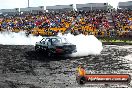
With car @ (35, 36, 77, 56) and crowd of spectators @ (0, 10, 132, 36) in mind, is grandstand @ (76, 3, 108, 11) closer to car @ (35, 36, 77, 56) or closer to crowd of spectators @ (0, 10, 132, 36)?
crowd of spectators @ (0, 10, 132, 36)

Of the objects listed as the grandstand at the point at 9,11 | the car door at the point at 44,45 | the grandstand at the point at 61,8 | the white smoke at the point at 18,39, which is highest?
the grandstand at the point at 61,8

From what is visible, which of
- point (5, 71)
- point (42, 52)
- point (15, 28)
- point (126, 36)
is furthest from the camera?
point (15, 28)

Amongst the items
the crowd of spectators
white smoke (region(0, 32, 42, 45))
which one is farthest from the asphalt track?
the crowd of spectators

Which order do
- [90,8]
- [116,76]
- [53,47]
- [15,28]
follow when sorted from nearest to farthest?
[116,76], [53,47], [15,28], [90,8]

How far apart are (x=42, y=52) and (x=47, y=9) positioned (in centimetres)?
4731

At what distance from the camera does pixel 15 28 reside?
4944 centimetres

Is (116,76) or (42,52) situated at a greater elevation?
(116,76)

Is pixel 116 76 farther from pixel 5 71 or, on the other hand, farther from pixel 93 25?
pixel 93 25

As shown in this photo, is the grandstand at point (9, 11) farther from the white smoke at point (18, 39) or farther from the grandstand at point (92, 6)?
the white smoke at point (18, 39)

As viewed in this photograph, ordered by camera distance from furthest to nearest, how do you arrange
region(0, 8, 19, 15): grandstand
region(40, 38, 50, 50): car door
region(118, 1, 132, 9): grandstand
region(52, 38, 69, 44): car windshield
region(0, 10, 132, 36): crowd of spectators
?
region(0, 8, 19, 15): grandstand → region(118, 1, 132, 9): grandstand → region(0, 10, 132, 36): crowd of spectators → region(40, 38, 50, 50): car door → region(52, 38, 69, 44): car windshield

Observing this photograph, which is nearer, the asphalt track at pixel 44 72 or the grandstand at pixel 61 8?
the asphalt track at pixel 44 72

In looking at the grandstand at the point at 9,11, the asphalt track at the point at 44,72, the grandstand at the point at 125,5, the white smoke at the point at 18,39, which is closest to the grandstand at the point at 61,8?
the grandstand at the point at 125,5

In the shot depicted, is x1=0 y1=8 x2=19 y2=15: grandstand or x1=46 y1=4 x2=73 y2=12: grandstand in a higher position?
x1=46 y1=4 x2=73 y2=12: grandstand

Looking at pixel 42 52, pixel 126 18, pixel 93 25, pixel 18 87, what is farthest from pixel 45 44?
pixel 126 18
